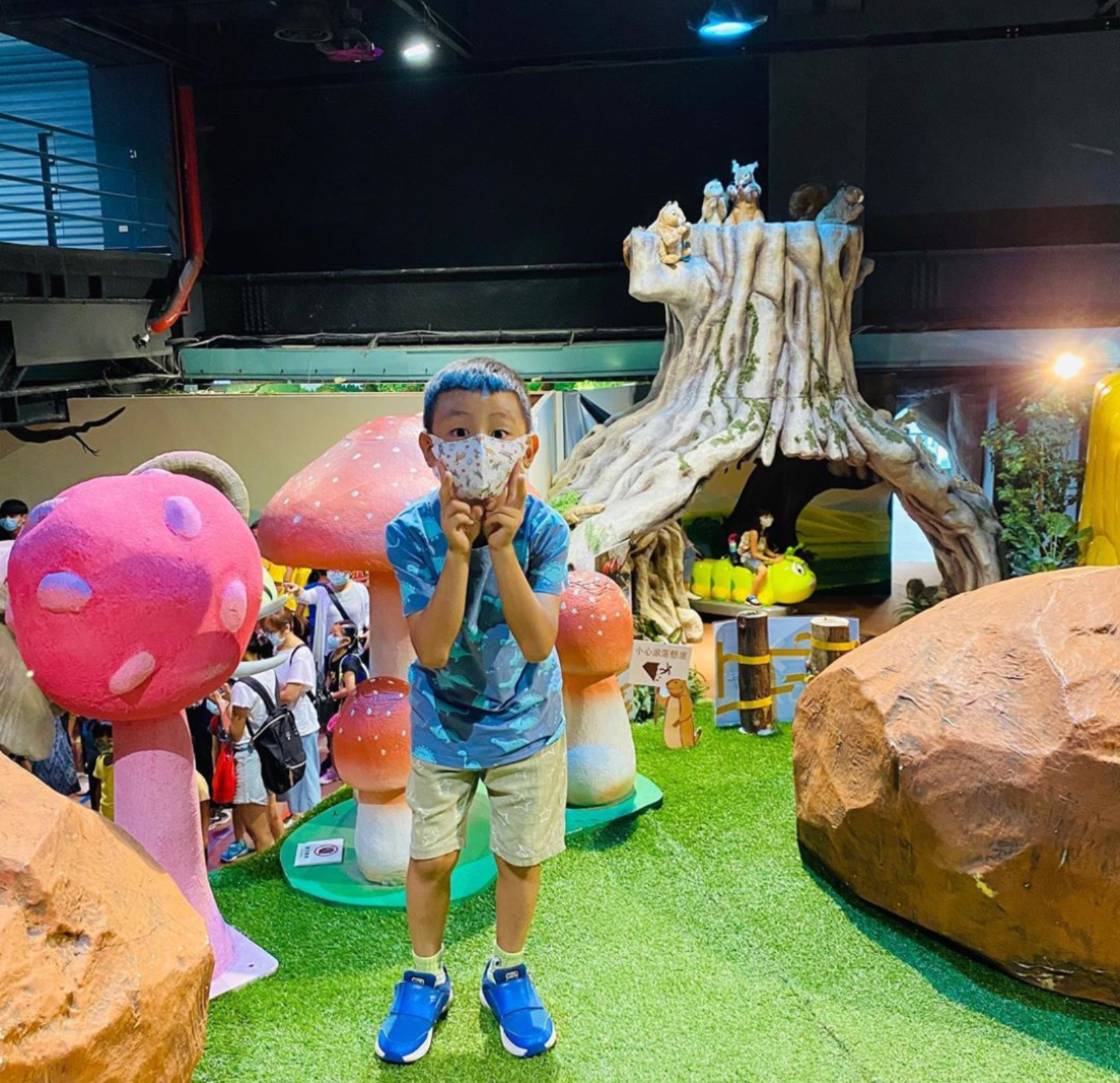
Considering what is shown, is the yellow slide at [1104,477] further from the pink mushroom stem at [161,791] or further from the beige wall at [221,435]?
the pink mushroom stem at [161,791]

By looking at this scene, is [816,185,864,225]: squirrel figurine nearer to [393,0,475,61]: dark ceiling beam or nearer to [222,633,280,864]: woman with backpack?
[222,633,280,864]: woman with backpack

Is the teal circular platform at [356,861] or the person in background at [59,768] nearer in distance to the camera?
the teal circular platform at [356,861]

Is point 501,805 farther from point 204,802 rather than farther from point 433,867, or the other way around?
point 204,802

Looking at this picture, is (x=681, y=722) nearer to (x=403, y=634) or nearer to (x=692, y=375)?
(x=403, y=634)

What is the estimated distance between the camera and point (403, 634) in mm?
3678

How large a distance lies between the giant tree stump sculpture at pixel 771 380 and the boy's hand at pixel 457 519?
3810mm

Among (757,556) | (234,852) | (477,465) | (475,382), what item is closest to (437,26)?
(757,556)

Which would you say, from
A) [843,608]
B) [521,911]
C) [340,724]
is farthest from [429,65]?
[521,911]

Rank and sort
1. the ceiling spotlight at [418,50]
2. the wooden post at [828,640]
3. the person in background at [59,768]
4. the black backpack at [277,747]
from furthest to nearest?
the ceiling spotlight at [418,50], the wooden post at [828,640], the black backpack at [277,747], the person in background at [59,768]

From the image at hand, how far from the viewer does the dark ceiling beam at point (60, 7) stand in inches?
350

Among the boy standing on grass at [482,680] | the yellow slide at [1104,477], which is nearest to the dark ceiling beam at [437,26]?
the yellow slide at [1104,477]

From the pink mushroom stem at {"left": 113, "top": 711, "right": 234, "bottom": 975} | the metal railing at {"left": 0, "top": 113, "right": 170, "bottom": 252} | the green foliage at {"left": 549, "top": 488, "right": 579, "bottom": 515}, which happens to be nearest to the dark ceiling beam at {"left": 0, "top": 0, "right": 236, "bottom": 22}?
the metal railing at {"left": 0, "top": 113, "right": 170, "bottom": 252}

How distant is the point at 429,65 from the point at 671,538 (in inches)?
240

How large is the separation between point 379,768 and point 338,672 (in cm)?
229
